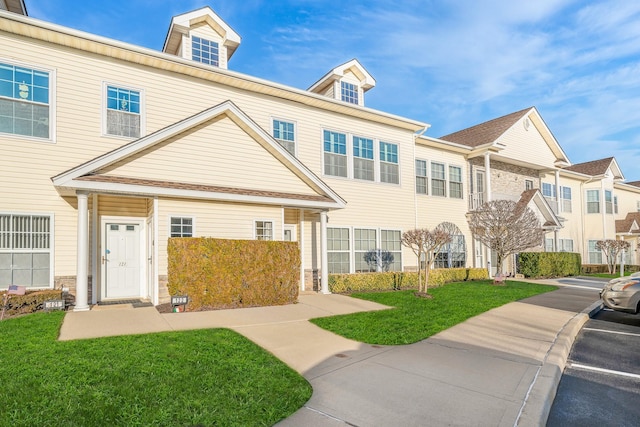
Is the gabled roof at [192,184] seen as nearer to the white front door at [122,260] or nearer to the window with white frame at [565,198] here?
the white front door at [122,260]

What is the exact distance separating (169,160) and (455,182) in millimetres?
14867

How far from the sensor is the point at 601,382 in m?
5.73

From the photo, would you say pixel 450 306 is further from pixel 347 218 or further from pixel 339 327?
pixel 347 218

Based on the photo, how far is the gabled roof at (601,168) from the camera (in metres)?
30.9

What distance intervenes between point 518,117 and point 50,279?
23262mm

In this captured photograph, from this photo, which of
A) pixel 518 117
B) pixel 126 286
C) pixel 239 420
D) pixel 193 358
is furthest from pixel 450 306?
pixel 518 117

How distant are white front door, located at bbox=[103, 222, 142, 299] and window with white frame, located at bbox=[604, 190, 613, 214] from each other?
33.6 meters

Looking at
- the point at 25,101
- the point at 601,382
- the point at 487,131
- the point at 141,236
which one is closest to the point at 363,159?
the point at 141,236

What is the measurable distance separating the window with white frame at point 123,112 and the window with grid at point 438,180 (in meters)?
13.4

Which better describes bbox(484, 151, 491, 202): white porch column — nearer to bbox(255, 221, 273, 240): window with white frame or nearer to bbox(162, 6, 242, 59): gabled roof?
bbox(255, 221, 273, 240): window with white frame

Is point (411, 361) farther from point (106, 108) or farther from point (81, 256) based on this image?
point (106, 108)

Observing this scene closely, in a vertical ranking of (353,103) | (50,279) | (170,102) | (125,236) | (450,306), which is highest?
(353,103)

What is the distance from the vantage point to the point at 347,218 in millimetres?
16172

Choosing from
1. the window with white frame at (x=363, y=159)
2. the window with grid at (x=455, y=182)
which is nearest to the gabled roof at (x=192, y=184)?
the window with white frame at (x=363, y=159)
